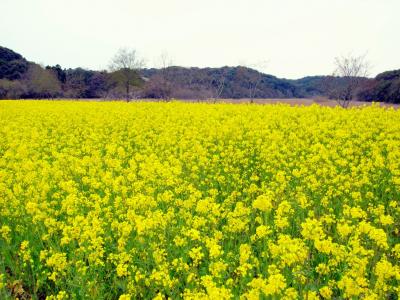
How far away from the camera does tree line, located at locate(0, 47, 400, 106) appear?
41.8 meters

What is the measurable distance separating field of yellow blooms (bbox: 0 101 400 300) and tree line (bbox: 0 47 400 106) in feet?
95.1

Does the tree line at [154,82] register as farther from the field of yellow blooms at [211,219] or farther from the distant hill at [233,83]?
the field of yellow blooms at [211,219]

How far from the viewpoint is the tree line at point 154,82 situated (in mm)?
41750

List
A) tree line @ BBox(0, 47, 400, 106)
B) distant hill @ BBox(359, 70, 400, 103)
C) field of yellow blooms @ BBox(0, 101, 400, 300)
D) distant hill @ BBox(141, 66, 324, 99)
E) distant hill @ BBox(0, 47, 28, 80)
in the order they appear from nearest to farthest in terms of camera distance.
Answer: field of yellow blooms @ BBox(0, 101, 400, 300), distant hill @ BBox(359, 70, 400, 103), tree line @ BBox(0, 47, 400, 106), distant hill @ BBox(141, 66, 324, 99), distant hill @ BBox(0, 47, 28, 80)

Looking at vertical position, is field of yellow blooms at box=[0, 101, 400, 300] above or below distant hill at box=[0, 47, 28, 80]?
below

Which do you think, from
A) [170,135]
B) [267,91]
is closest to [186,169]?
[170,135]

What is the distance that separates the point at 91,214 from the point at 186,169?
409cm

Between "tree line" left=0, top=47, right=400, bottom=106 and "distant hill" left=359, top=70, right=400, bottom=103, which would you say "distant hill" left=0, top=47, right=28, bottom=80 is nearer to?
"tree line" left=0, top=47, right=400, bottom=106

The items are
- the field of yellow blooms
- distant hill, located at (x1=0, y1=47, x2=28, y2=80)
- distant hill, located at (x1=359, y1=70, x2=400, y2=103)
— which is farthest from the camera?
distant hill, located at (x1=0, y1=47, x2=28, y2=80)

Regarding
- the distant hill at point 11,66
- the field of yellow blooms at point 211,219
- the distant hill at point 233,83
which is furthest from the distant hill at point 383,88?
the distant hill at point 11,66

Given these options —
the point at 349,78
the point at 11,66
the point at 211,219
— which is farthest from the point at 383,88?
the point at 11,66

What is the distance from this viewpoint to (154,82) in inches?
2062

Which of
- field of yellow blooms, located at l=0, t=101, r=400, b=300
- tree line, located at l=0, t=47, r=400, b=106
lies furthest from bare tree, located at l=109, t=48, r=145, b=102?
field of yellow blooms, located at l=0, t=101, r=400, b=300

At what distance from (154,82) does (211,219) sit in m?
48.3
